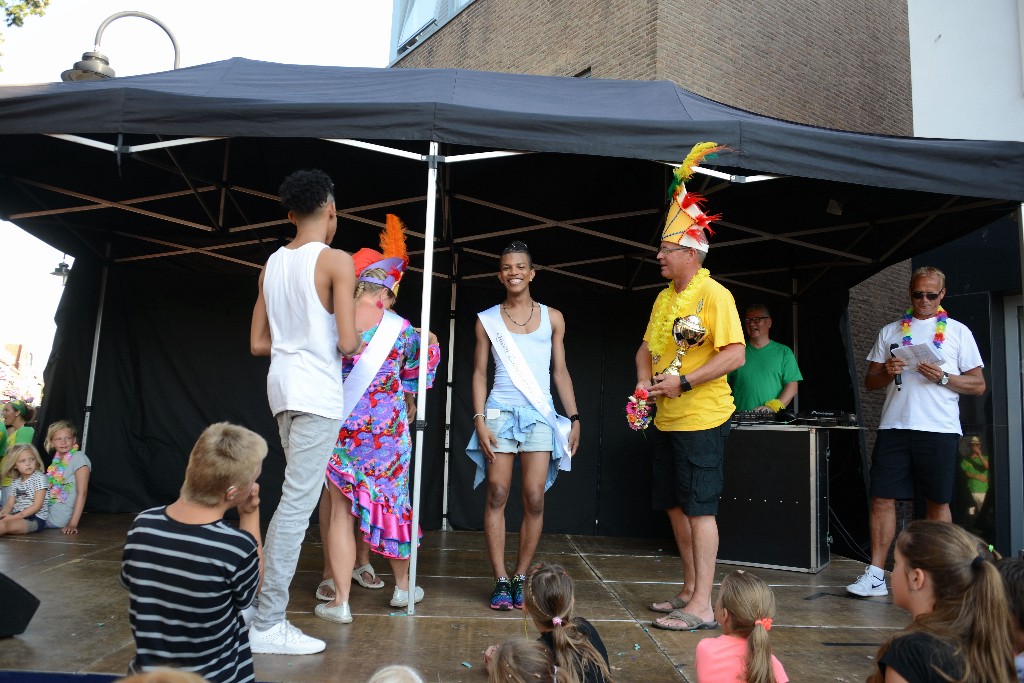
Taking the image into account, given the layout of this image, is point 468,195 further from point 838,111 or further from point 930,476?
point 838,111

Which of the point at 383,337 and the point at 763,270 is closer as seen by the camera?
the point at 383,337

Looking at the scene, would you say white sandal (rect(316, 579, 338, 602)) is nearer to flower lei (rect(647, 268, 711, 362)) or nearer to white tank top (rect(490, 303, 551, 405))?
white tank top (rect(490, 303, 551, 405))

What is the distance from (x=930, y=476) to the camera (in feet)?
14.2

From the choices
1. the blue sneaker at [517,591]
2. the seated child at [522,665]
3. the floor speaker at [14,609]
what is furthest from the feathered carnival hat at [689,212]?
the floor speaker at [14,609]

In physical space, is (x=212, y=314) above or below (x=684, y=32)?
below

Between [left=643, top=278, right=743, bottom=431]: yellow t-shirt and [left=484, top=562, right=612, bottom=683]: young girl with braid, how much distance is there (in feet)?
4.72

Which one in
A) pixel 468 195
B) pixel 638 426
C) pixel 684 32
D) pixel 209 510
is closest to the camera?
pixel 209 510

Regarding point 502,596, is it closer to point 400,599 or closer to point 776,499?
point 400,599

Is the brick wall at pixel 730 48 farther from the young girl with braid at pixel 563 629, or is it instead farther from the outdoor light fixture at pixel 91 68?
the young girl with braid at pixel 563 629

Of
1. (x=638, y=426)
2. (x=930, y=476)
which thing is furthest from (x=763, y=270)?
(x=638, y=426)

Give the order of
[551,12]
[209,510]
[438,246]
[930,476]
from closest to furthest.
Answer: [209,510], [930,476], [438,246], [551,12]

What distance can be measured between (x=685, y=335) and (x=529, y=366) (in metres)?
0.78

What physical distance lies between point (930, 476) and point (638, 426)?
1.73m

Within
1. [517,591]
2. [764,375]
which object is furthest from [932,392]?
[517,591]
